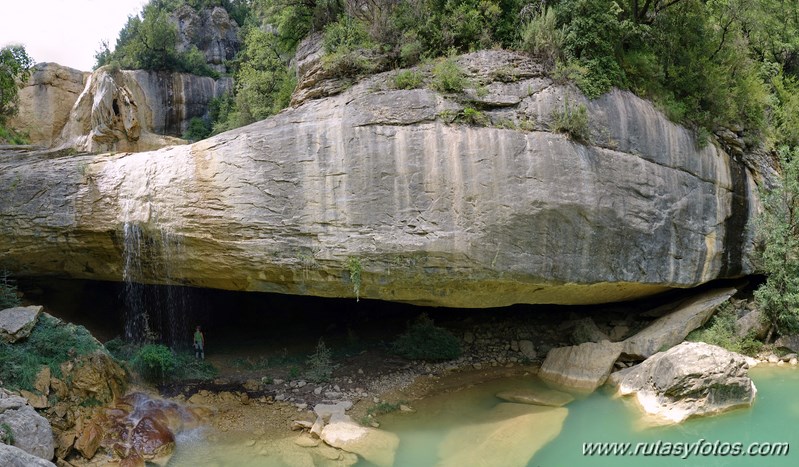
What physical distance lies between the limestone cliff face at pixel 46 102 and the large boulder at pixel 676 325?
17.3 metres

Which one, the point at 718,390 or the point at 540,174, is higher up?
the point at 540,174

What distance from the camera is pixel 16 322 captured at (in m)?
8.77

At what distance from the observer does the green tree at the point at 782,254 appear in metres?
12.1

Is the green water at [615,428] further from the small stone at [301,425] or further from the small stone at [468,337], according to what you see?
the small stone at [468,337]

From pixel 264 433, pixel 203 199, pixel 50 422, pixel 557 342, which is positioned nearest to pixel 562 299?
pixel 557 342

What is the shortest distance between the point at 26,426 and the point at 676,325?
475 inches

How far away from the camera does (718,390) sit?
928cm

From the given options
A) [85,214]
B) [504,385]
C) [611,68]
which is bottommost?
[504,385]

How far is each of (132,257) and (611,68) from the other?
34.0 ft

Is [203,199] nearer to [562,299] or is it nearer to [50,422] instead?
[50,422]

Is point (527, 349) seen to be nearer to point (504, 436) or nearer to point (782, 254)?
point (504, 436)

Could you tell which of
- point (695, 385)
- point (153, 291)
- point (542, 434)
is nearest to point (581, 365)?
point (695, 385)

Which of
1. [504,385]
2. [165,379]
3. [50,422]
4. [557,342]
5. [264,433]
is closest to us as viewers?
[50,422]

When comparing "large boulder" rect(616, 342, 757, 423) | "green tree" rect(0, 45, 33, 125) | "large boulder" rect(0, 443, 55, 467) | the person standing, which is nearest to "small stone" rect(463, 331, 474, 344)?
"large boulder" rect(616, 342, 757, 423)
